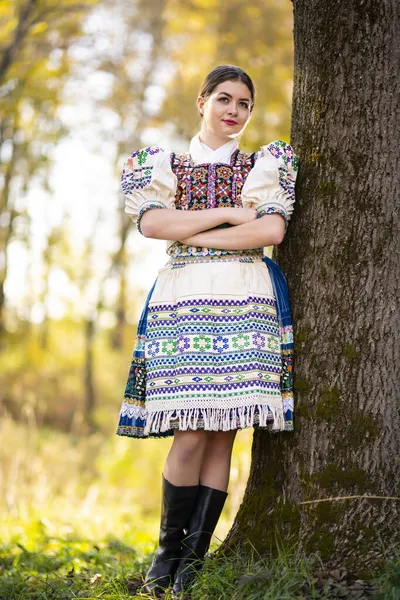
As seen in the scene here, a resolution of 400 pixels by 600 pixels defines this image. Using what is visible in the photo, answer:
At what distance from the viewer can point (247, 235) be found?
244 centimetres

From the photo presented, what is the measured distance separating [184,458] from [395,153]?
4.37ft

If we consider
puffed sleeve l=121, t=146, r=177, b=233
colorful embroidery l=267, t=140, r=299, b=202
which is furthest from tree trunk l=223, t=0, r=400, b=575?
puffed sleeve l=121, t=146, r=177, b=233

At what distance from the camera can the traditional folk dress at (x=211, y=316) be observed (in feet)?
7.79

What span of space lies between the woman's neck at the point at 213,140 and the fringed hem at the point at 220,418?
1.02 meters

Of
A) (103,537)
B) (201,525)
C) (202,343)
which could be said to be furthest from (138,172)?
(103,537)

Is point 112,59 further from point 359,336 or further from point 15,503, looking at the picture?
point 359,336

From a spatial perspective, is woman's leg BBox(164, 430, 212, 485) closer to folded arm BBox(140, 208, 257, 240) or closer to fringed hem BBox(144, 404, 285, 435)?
fringed hem BBox(144, 404, 285, 435)

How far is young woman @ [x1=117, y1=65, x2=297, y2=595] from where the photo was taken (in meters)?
2.38

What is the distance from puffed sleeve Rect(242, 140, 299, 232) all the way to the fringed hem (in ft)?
2.30

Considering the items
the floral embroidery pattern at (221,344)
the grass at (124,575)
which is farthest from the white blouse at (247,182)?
the grass at (124,575)

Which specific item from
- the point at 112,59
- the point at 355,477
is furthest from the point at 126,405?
the point at 112,59

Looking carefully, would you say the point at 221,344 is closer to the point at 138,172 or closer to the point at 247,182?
the point at 247,182

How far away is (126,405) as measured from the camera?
2.58m

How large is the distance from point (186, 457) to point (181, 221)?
2.81ft
